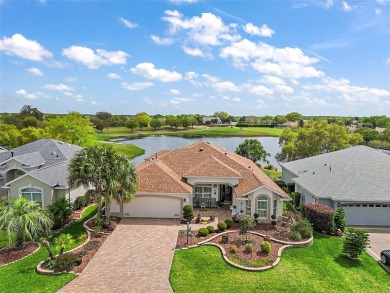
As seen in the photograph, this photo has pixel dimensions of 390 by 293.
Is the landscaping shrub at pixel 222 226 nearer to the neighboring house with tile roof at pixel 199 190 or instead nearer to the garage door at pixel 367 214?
the neighboring house with tile roof at pixel 199 190

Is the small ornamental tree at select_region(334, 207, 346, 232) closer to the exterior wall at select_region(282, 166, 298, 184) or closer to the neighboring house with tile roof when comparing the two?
the neighboring house with tile roof

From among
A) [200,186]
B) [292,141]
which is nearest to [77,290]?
[200,186]

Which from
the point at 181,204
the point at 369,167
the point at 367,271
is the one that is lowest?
the point at 367,271

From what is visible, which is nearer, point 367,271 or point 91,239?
point 367,271

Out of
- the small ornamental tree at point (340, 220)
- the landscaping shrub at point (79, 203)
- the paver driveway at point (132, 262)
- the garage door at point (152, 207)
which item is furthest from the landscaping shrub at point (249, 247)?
the landscaping shrub at point (79, 203)

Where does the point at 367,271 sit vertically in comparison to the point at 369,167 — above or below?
below

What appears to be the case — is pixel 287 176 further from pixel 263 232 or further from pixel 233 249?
pixel 233 249

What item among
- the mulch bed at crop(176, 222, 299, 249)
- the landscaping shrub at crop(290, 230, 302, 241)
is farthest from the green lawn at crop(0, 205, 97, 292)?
the landscaping shrub at crop(290, 230, 302, 241)

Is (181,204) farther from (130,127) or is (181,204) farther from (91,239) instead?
(130,127)
